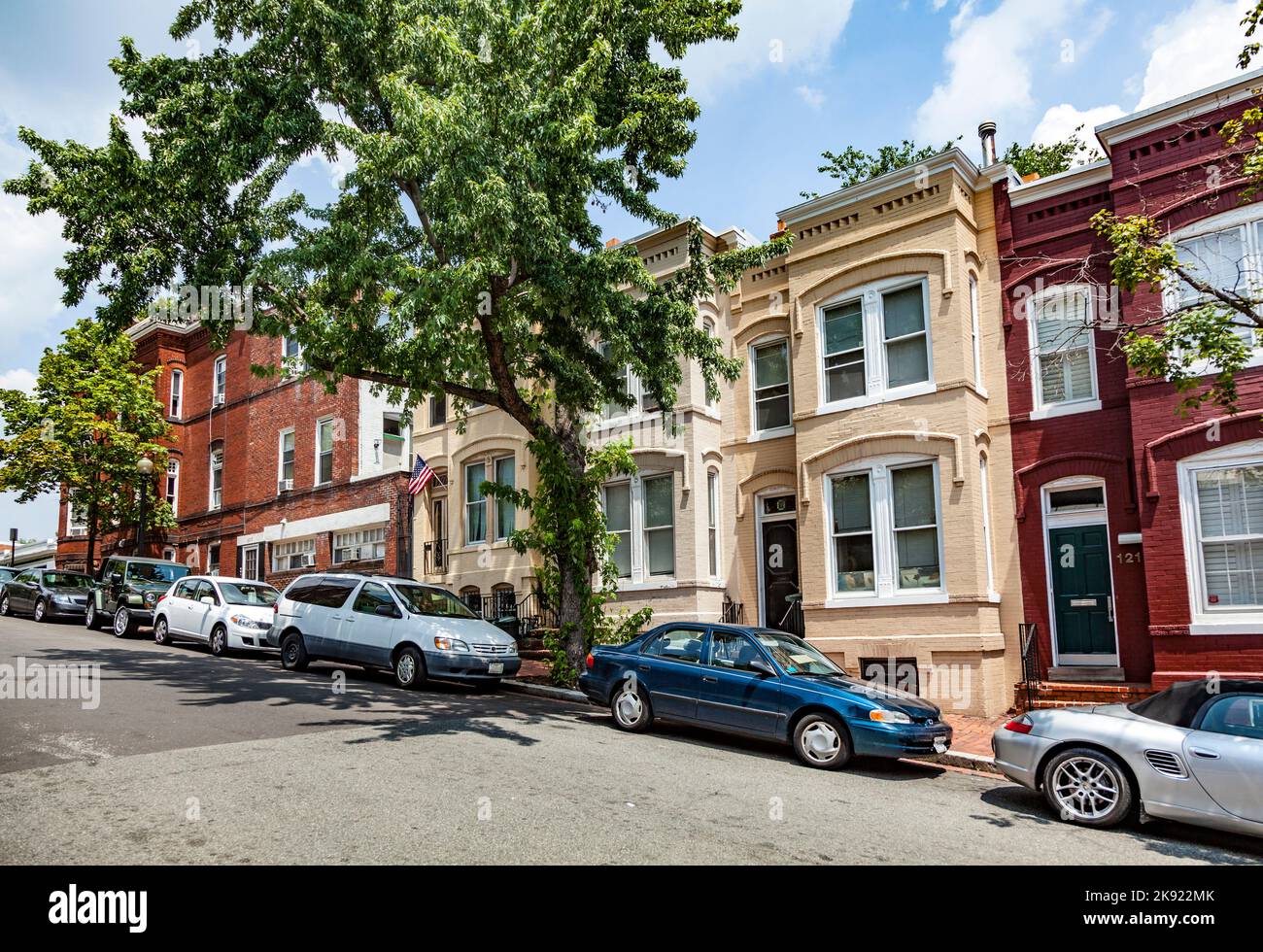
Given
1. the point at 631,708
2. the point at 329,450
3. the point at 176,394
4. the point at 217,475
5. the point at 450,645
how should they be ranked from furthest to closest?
the point at 176,394 < the point at 217,475 < the point at 329,450 < the point at 450,645 < the point at 631,708

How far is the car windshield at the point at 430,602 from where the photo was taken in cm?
1445

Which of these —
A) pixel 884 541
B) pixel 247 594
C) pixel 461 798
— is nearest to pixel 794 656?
pixel 884 541

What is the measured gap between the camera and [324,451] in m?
27.2

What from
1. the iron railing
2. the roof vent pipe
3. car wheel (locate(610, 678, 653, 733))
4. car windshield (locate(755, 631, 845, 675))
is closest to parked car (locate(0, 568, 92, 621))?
car wheel (locate(610, 678, 653, 733))

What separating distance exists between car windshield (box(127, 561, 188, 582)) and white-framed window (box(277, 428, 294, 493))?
527 cm

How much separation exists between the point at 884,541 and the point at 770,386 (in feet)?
14.1

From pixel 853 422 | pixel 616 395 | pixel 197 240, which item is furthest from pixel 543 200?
pixel 853 422

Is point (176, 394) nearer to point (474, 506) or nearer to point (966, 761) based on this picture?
point (474, 506)

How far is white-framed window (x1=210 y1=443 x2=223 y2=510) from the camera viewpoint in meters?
31.9

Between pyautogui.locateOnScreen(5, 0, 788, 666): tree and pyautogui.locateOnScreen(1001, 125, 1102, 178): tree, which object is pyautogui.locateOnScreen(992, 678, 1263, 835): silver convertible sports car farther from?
pyautogui.locateOnScreen(1001, 125, 1102, 178): tree

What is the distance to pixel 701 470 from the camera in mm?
17703

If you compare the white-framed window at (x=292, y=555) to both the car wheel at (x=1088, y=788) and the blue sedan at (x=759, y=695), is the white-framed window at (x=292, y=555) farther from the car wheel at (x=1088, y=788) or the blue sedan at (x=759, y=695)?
the car wheel at (x=1088, y=788)

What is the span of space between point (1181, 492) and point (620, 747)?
872 cm

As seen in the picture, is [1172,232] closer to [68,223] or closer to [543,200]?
[543,200]
